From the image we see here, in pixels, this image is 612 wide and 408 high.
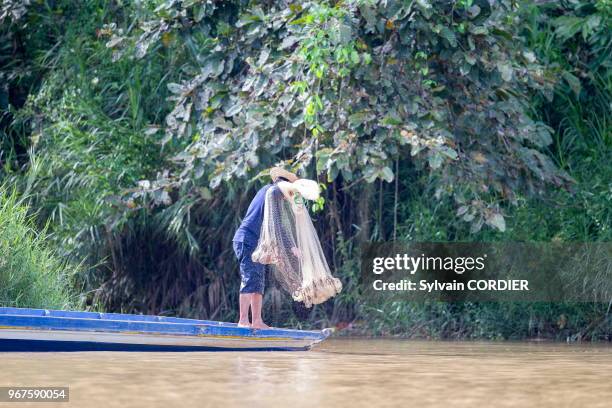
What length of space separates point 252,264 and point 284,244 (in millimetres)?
327

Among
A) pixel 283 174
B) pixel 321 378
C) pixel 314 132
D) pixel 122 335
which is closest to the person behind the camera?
pixel 321 378

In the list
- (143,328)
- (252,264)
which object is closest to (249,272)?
(252,264)

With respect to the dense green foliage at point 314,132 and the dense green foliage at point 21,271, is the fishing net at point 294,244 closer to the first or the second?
the dense green foliage at point 314,132

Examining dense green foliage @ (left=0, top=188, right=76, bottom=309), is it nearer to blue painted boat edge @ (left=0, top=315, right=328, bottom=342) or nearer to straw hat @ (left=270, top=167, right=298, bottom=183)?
blue painted boat edge @ (left=0, top=315, right=328, bottom=342)

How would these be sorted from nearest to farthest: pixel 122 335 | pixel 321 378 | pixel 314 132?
pixel 321 378 < pixel 122 335 < pixel 314 132

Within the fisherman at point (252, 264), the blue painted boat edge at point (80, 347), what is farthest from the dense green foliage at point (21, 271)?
A: the fisherman at point (252, 264)

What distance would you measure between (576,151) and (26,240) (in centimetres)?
615

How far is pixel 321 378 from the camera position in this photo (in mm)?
7176

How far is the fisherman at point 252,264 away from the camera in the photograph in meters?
9.83

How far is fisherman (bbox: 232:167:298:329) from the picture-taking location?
983 centimetres

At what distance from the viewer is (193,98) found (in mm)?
11945

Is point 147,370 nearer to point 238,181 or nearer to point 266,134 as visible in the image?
point 266,134

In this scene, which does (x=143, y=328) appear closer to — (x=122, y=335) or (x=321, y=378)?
(x=122, y=335)

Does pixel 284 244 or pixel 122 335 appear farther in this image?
pixel 284 244
